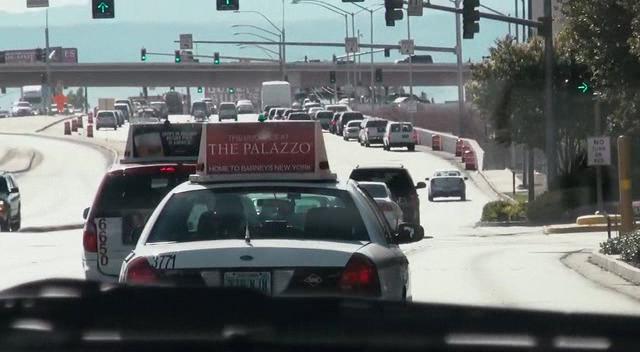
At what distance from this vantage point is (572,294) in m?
17.2

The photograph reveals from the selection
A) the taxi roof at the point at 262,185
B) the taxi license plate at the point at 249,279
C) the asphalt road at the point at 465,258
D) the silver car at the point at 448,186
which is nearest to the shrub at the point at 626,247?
the asphalt road at the point at 465,258

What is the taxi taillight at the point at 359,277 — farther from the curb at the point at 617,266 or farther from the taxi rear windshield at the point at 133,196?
the curb at the point at 617,266

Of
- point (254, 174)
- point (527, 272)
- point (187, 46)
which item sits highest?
point (187, 46)

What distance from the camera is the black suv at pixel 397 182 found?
33438 millimetres

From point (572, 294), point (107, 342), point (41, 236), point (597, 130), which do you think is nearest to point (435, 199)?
point (597, 130)

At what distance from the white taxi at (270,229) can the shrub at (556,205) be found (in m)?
30.0

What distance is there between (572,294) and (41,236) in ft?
60.8

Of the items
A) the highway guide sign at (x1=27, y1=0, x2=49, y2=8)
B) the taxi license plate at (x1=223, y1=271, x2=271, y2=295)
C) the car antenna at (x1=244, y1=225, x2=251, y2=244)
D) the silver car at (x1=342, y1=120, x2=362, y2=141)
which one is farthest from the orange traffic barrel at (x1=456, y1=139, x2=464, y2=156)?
the taxi license plate at (x1=223, y1=271, x2=271, y2=295)

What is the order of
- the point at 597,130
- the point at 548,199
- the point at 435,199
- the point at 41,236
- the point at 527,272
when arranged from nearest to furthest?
the point at 527,272
the point at 41,236
the point at 597,130
the point at 548,199
the point at 435,199

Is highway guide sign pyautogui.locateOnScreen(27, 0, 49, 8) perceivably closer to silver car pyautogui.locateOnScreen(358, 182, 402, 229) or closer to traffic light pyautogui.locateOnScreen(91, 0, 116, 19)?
traffic light pyautogui.locateOnScreen(91, 0, 116, 19)

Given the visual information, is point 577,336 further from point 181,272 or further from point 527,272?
point 527,272

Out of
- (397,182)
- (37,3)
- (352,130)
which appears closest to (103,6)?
(37,3)

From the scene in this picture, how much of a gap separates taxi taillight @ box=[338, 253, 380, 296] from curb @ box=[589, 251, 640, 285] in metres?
11.1

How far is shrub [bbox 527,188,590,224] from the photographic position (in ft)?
133
